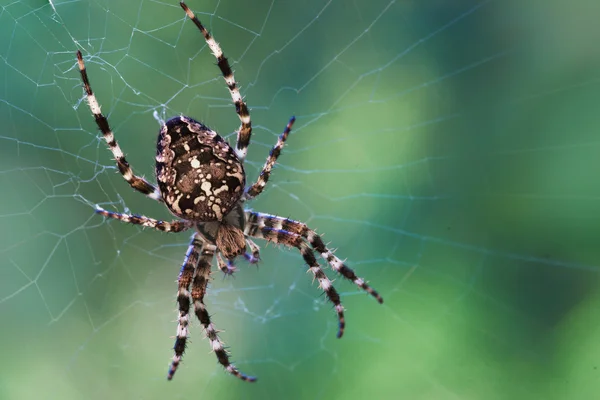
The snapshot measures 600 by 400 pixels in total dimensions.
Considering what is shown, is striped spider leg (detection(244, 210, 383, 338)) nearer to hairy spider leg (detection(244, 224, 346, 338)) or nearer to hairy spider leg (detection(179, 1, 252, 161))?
hairy spider leg (detection(244, 224, 346, 338))

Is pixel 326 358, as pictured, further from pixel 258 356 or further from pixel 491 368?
pixel 491 368

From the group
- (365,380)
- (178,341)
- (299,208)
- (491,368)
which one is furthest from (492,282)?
(178,341)

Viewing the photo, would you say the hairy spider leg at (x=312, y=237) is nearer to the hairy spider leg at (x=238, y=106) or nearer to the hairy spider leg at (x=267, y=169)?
the hairy spider leg at (x=267, y=169)

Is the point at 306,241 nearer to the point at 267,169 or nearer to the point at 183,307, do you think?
the point at 267,169

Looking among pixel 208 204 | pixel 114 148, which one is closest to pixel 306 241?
pixel 208 204

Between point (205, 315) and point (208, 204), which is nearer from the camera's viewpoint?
point (208, 204)

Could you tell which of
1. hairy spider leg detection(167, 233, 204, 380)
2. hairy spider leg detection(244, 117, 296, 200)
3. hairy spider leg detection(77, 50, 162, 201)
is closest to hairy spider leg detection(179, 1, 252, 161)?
hairy spider leg detection(244, 117, 296, 200)

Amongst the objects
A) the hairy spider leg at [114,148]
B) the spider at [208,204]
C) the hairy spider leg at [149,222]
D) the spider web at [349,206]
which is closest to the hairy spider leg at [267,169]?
the spider at [208,204]
